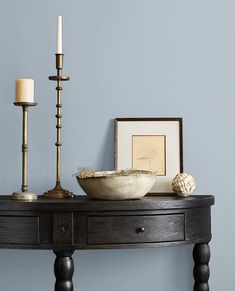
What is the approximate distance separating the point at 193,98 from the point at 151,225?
1.95 ft

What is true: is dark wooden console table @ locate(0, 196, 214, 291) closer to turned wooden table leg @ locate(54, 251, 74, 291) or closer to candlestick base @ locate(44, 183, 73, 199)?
turned wooden table leg @ locate(54, 251, 74, 291)

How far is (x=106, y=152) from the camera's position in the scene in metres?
2.41

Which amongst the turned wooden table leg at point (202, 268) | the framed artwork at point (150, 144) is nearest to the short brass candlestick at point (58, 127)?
the framed artwork at point (150, 144)

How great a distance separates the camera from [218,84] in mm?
2418

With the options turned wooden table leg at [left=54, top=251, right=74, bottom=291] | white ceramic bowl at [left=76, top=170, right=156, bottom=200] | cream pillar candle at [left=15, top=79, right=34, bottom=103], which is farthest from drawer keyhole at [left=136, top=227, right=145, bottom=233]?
cream pillar candle at [left=15, top=79, right=34, bottom=103]

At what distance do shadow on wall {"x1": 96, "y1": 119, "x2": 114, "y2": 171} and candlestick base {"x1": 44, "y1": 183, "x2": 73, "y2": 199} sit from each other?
8.6 inches

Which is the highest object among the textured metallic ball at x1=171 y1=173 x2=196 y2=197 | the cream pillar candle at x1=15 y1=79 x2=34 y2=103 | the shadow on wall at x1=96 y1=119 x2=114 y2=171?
the cream pillar candle at x1=15 y1=79 x2=34 y2=103

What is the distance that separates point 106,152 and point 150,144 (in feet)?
0.55

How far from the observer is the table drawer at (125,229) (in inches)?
79.3

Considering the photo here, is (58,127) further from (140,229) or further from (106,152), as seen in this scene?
(140,229)

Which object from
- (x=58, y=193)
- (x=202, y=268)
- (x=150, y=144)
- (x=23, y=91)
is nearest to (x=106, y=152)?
(x=150, y=144)

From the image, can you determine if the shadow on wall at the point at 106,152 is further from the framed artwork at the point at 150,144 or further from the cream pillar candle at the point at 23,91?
the cream pillar candle at the point at 23,91

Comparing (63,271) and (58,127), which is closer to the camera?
(63,271)

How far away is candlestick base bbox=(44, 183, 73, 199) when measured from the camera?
2.19 meters
